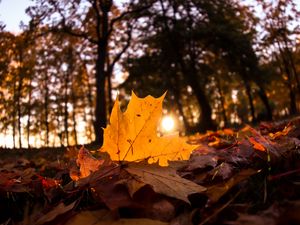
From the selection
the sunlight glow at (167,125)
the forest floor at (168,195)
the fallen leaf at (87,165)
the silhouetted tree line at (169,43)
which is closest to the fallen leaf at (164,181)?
the forest floor at (168,195)

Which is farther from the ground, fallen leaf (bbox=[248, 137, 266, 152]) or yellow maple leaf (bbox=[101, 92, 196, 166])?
yellow maple leaf (bbox=[101, 92, 196, 166])

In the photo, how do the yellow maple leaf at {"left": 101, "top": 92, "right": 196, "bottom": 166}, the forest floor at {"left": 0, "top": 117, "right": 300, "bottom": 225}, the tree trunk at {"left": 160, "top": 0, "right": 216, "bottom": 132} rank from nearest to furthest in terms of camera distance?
the forest floor at {"left": 0, "top": 117, "right": 300, "bottom": 225} → the yellow maple leaf at {"left": 101, "top": 92, "right": 196, "bottom": 166} → the tree trunk at {"left": 160, "top": 0, "right": 216, "bottom": 132}

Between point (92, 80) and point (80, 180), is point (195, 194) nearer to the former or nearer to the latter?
point (80, 180)

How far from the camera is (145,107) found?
40.4 inches

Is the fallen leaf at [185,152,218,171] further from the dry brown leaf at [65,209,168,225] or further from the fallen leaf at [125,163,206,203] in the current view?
the dry brown leaf at [65,209,168,225]

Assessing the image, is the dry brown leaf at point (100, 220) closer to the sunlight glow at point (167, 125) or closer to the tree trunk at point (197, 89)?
the sunlight glow at point (167, 125)

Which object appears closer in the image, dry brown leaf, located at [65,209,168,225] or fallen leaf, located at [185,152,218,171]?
dry brown leaf, located at [65,209,168,225]

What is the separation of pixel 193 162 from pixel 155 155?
451 mm

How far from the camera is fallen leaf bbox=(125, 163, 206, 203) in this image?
942 mm

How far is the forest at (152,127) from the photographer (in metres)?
0.95

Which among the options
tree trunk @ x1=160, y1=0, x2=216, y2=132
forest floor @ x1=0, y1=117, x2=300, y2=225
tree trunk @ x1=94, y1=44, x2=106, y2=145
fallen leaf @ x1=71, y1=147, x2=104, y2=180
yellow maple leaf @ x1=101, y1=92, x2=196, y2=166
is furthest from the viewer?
tree trunk @ x1=160, y1=0, x2=216, y2=132

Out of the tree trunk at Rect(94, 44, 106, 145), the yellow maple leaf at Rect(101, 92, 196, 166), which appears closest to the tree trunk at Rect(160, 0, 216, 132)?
the tree trunk at Rect(94, 44, 106, 145)

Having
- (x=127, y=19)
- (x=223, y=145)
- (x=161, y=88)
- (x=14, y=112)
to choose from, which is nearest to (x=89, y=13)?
(x=127, y=19)


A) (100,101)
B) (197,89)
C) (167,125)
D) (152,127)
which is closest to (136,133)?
(152,127)
